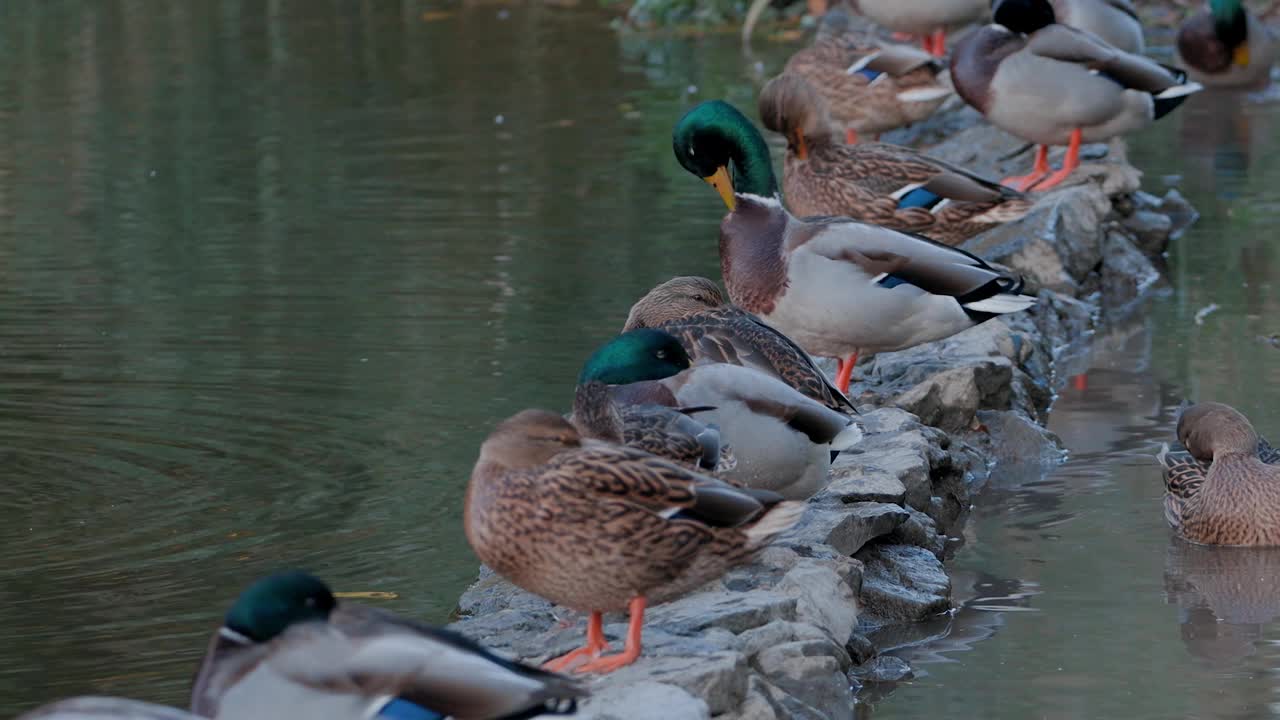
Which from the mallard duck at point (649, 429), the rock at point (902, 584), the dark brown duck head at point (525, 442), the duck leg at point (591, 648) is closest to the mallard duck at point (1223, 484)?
the rock at point (902, 584)

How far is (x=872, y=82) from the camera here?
34.0 ft

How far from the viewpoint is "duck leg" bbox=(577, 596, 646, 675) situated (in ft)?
13.7

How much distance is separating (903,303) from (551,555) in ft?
8.15

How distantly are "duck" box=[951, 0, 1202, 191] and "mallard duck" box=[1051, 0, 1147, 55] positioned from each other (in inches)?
65.6

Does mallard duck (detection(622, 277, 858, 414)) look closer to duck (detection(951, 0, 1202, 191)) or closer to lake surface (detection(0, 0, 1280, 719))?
lake surface (detection(0, 0, 1280, 719))

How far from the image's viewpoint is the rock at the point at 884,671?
16.3ft

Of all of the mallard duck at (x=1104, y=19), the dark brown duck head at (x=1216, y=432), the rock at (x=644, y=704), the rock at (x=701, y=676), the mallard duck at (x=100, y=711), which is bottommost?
the dark brown duck head at (x=1216, y=432)

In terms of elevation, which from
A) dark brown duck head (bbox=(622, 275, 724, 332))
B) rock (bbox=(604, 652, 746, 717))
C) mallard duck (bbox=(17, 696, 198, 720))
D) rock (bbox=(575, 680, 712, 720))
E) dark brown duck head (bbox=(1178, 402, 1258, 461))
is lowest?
dark brown duck head (bbox=(1178, 402, 1258, 461))

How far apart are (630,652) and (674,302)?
1.97 m

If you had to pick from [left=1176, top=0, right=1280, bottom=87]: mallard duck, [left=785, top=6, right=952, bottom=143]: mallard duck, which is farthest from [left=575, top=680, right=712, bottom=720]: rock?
[left=1176, top=0, right=1280, bottom=87]: mallard duck

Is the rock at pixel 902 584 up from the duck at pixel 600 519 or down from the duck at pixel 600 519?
down

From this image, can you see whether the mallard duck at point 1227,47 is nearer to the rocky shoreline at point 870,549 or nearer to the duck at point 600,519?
the rocky shoreline at point 870,549

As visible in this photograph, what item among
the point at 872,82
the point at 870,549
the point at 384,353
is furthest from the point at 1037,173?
the point at 870,549

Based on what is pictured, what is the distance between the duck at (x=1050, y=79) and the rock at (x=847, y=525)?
4.02 meters
